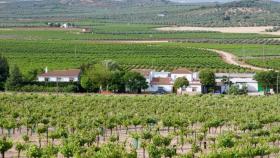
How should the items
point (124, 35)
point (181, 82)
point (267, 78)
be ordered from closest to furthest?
point (267, 78), point (181, 82), point (124, 35)

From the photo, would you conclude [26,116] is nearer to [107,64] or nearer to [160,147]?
[160,147]

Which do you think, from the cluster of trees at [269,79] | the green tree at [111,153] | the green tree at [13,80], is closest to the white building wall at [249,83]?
the cluster of trees at [269,79]

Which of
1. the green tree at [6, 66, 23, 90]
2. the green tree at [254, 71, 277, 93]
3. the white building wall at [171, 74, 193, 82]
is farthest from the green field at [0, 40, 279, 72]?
the green tree at [254, 71, 277, 93]

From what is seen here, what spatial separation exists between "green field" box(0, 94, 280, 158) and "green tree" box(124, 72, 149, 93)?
25.5 ft

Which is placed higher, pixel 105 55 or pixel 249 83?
pixel 105 55

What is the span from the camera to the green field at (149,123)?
105 ft

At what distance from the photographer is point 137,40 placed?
14762 cm

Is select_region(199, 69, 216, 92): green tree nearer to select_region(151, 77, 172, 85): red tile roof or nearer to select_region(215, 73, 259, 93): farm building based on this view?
select_region(215, 73, 259, 93): farm building

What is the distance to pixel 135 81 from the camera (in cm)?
6875

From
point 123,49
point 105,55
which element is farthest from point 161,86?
point 123,49

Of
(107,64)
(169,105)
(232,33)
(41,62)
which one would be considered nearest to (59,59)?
(41,62)

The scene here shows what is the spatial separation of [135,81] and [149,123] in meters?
25.6

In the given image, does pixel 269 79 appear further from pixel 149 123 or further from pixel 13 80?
pixel 149 123

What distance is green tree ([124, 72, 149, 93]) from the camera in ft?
224
